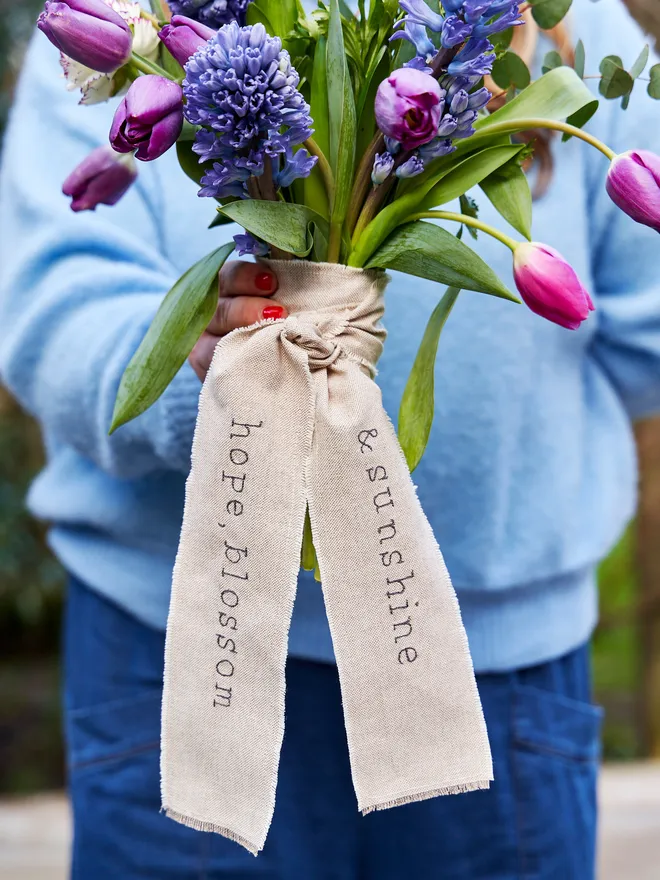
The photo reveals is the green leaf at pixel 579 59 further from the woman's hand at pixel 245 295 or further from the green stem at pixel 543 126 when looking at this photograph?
the woman's hand at pixel 245 295

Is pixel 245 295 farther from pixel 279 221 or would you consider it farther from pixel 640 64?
pixel 640 64

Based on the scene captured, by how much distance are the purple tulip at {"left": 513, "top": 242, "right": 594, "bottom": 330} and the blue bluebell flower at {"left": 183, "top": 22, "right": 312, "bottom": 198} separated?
0.12m

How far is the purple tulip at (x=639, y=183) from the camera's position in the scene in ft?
1.48

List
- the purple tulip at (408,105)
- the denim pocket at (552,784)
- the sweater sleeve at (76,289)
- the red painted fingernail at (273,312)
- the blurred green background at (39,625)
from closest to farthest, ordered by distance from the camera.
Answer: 1. the purple tulip at (408,105)
2. the red painted fingernail at (273,312)
3. the sweater sleeve at (76,289)
4. the denim pocket at (552,784)
5. the blurred green background at (39,625)

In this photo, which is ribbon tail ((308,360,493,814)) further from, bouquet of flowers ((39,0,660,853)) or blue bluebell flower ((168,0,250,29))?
blue bluebell flower ((168,0,250,29))

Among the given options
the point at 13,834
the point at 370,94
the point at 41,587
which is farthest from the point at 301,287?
the point at 41,587

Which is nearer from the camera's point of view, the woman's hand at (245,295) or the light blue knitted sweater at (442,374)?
the woman's hand at (245,295)

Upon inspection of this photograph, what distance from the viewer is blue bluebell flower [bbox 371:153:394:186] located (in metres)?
0.48

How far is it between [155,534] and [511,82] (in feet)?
1.38

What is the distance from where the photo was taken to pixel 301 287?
0.52 metres

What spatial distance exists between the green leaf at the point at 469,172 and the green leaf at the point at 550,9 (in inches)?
3.5

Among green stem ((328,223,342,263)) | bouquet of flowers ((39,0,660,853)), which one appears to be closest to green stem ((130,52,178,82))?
bouquet of flowers ((39,0,660,853))

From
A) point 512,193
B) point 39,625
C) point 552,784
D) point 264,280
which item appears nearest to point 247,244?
point 264,280

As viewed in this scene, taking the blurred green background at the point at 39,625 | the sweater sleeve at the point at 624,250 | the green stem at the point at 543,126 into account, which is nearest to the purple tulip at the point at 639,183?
the green stem at the point at 543,126
